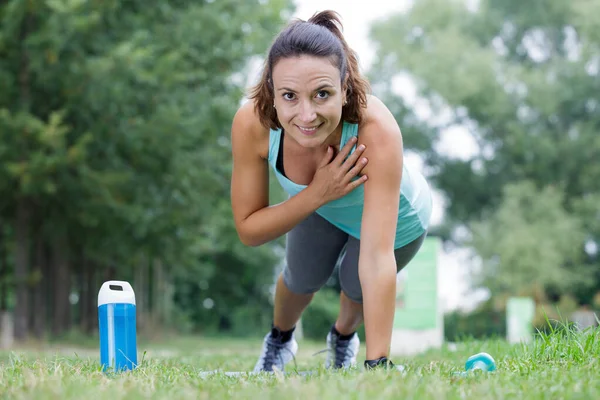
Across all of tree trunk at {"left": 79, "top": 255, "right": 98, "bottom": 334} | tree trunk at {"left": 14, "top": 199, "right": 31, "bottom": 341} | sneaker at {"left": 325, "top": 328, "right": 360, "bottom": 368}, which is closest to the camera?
sneaker at {"left": 325, "top": 328, "right": 360, "bottom": 368}

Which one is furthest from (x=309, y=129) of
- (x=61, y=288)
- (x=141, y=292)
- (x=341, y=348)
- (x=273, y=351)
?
(x=141, y=292)

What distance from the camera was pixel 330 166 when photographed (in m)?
3.54

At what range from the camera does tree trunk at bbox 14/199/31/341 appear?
13.8 metres

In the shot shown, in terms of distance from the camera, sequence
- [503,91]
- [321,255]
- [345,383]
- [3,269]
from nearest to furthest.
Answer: [345,383]
[321,255]
[3,269]
[503,91]

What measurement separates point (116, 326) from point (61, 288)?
14868 millimetres

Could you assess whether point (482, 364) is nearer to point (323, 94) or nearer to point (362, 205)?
point (362, 205)

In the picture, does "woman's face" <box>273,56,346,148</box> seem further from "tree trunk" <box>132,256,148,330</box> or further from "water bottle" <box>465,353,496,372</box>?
"tree trunk" <box>132,256,148,330</box>

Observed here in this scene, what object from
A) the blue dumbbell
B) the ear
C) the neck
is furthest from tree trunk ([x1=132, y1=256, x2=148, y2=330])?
the blue dumbbell

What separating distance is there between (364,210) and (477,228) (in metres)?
25.0

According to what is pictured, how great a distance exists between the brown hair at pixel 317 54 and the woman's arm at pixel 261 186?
12cm

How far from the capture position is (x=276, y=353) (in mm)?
4633

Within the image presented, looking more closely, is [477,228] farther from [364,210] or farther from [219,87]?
[364,210]

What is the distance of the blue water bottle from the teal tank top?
0.96m

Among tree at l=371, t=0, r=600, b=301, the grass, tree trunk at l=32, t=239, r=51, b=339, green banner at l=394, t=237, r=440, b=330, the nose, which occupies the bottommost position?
the grass
